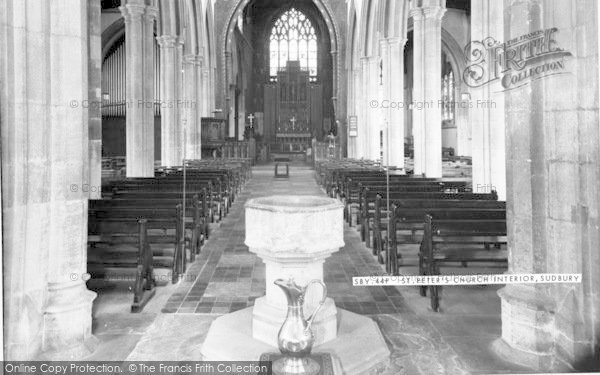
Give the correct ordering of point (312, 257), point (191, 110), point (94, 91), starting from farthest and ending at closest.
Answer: point (191, 110)
point (94, 91)
point (312, 257)

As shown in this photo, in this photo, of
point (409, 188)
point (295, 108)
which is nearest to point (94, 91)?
point (409, 188)

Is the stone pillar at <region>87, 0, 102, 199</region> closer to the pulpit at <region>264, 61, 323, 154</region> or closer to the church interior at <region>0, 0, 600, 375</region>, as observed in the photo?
the church interior at <region>0, 0, 600, 375</region>

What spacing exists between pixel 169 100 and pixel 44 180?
39.9 feet

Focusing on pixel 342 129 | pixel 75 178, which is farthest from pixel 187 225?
pixel 342 129

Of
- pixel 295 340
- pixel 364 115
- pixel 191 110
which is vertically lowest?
pixel 295 340

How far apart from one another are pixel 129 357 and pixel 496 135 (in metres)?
7.12

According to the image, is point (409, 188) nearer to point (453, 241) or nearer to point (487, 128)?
point (487, 128)

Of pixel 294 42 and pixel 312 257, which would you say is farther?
pixel 294 42

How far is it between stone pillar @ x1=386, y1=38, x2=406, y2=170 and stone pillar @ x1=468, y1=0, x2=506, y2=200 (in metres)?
6.22

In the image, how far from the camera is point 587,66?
131 inches

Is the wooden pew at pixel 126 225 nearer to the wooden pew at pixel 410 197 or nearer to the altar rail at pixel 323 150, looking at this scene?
the wooden pew at pixel 410 197

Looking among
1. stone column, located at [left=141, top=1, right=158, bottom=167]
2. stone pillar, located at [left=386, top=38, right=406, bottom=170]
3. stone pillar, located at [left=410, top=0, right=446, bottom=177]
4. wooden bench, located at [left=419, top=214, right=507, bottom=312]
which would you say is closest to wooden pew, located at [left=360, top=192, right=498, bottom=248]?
wooden bench, located at [left=419, top=214, right=507, bottom=312]

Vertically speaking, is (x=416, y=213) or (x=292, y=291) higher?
(x=416, y=213)

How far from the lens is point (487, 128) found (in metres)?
8.78
